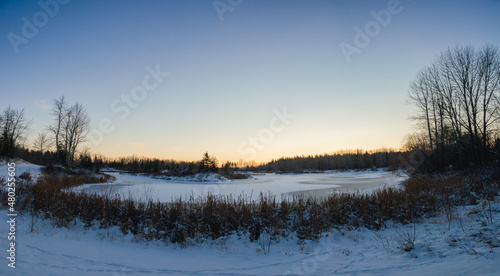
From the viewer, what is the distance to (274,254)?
495 centimetres

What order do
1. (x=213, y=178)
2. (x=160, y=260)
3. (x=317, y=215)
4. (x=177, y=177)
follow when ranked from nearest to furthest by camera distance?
(x=160, y=260)
(x=317, y=215)
(x=213, y=178)
(x=177, y=177)

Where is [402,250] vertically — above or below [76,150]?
below

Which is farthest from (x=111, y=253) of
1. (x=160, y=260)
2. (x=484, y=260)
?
(x=484, y=260)

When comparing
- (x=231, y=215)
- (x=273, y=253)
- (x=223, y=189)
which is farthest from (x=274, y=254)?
(x=223, y=189)

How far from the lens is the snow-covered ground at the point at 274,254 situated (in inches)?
138

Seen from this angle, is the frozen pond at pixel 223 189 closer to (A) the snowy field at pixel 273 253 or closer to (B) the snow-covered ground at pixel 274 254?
(A) the snowy field at pixel 273 253

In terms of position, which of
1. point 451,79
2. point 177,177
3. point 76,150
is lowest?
point 177,177

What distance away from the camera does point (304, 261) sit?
442cm

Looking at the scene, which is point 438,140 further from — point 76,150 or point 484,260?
point 76,150

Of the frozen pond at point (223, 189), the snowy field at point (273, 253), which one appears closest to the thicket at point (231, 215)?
the snowy field at point (273, 253)

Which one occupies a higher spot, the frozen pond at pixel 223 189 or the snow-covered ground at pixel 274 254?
the snow-covered ground at pixel 274 254

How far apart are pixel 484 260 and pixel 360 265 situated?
1.65 meters

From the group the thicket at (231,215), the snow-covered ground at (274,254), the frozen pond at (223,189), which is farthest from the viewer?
the frozen pond at (223,189)

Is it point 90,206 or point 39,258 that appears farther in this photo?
point 90,206
